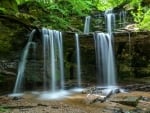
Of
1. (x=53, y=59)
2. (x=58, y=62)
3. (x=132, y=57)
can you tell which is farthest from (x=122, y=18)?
(x=53, y=59)

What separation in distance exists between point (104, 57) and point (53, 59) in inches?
101

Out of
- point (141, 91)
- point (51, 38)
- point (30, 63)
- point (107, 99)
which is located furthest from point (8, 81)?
point (141, 91)

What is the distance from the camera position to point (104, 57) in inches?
597

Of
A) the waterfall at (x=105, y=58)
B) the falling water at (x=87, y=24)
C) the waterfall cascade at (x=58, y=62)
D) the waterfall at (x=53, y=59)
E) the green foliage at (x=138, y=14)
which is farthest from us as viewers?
the falling water at (x=87, y=24)

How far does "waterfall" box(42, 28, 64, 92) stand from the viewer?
1375cm

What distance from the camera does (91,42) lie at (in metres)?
15.1

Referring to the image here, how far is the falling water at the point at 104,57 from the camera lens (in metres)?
15.0

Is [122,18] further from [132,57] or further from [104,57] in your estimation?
[104,57]

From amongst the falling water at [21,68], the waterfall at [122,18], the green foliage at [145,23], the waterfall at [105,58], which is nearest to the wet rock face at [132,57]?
the waterfall at [105,58]

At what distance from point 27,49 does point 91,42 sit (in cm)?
317

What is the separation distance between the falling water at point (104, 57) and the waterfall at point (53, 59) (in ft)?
6.06

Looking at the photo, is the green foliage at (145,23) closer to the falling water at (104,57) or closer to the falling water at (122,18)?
the falling water at (122,18)

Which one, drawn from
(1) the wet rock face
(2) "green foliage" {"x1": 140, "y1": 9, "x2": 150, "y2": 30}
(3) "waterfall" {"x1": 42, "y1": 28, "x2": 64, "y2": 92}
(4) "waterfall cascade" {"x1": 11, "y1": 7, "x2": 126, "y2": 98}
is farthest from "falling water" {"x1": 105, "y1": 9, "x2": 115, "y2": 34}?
(3) "waterfall" {"x1": 42, "y1": 28, "x2": 64, "y2": 92}

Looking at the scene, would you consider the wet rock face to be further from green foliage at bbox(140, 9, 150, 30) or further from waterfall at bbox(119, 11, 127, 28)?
waterfall at bbox(119, 11, 127, 28)
